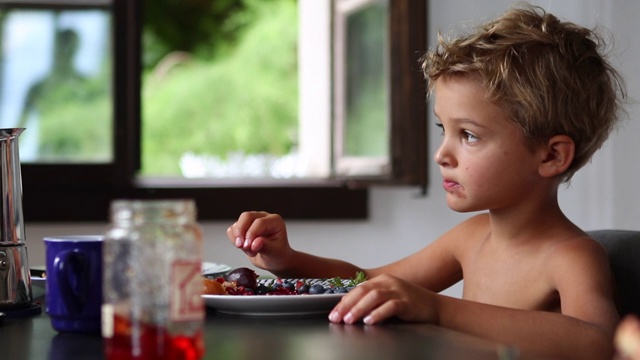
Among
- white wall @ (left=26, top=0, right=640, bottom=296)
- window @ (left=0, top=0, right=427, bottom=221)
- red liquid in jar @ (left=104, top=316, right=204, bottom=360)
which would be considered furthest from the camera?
window @ (left=0, top=0, right=427, bottom=221)

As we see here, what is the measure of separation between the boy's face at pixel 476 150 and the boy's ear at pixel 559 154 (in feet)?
0.10

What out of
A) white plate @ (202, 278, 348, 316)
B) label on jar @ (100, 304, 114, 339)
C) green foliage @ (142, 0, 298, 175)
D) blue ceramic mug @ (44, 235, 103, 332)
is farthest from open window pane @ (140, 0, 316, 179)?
label on jar @ (100, 304, 114, 339)

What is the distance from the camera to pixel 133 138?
11.4ft

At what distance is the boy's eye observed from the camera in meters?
1.62

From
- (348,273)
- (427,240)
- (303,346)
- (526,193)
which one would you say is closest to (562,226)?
(526,193)

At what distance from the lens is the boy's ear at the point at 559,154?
1.65m

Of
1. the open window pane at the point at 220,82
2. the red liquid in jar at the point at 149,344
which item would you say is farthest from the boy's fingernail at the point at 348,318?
the open window pane at the point at 220,82

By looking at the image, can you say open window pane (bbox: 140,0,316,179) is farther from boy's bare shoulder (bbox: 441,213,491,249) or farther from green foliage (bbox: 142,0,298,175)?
boy's bare shoulder (bbox: 441,213,491,249)

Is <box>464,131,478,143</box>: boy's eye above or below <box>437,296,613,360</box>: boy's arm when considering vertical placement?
above

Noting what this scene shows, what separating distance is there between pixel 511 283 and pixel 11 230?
818 mm

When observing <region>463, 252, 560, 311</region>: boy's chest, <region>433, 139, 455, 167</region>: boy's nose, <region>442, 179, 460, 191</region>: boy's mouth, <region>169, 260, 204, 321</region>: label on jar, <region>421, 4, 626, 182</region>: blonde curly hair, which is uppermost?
<region>421, 4, 626, 182</region>: blonde curly hair

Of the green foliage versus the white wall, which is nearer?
the white wall

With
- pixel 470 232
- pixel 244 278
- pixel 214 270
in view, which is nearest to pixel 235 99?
pixel 470 232

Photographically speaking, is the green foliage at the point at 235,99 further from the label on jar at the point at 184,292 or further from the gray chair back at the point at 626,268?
the label on jar at the point at 184,292
